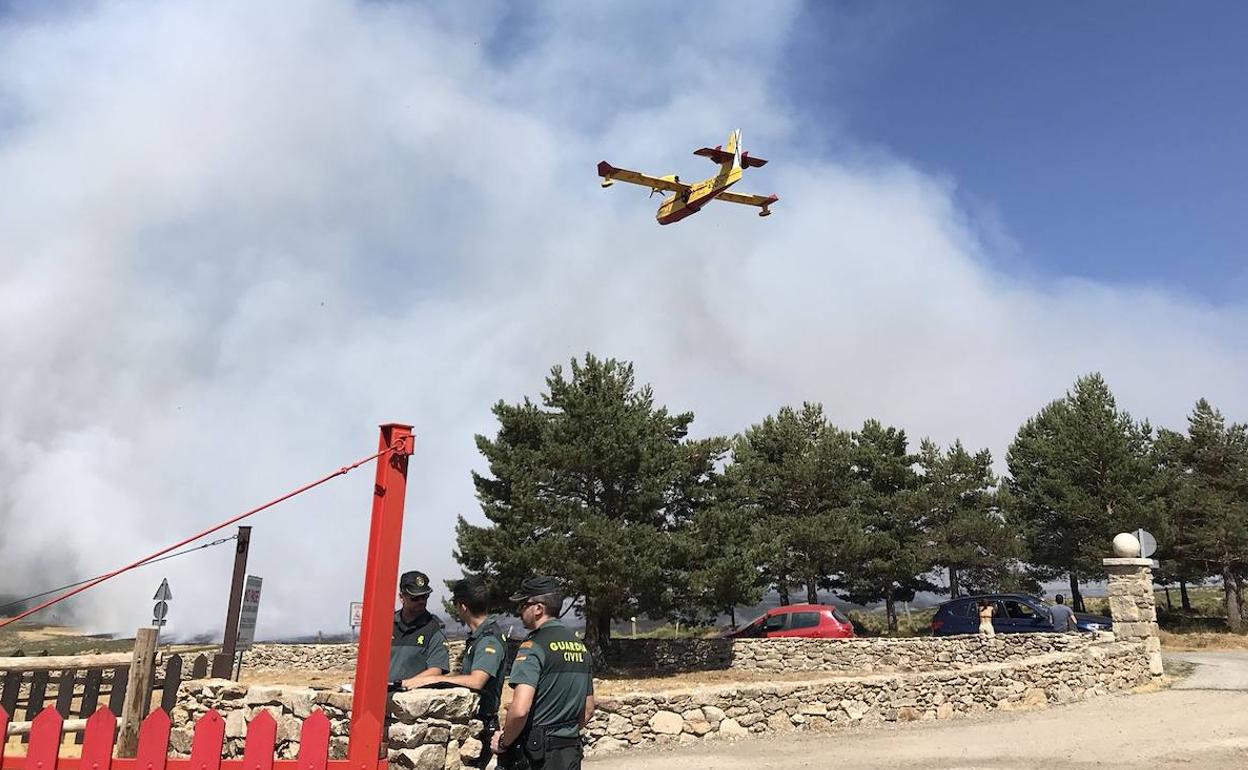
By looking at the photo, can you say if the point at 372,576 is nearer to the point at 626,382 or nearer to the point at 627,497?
the point at 627,497

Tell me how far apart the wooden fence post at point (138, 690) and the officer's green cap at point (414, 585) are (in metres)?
5.00

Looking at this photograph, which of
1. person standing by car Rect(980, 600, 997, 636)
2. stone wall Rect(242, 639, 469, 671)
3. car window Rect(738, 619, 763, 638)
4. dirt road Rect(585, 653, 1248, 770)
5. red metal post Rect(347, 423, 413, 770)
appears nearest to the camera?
red metal post Rect(347, 423, 413, 770)

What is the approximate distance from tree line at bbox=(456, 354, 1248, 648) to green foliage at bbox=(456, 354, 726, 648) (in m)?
0.05

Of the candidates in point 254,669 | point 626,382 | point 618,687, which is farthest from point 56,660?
point 254,669

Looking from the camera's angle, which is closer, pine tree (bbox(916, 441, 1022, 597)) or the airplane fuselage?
the airplane fuselage

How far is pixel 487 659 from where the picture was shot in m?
4.61

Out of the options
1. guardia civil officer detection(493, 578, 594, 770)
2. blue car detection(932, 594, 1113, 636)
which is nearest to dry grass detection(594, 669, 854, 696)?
blue car detection(932, 594, 1113, 636)

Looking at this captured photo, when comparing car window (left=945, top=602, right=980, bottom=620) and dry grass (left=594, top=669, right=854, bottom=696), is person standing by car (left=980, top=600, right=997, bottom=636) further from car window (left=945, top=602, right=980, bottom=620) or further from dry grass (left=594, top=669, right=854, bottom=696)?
dry grass (left=594, top=669, right=854, bottom=696)

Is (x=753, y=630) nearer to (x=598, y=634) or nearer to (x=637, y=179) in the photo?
(x=598, y=634)

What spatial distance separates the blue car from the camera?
63.3 ft

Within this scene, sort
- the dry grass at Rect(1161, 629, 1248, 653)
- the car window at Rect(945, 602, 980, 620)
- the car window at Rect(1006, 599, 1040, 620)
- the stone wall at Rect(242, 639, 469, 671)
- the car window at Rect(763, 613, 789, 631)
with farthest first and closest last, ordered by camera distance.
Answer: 1. the stone wall at Rect(242, 639, 469, 671)
2. the dry grass at Rect(1161, 629, 1248, 653)
3. the car window at Rect(763, 613, 789, 631)
4. the car window at Rect(945, 602, 980, 620)
5. the car window at Rect(1006, 599, 1040, 620)

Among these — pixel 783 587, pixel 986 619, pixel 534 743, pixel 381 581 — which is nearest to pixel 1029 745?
pixel 534 743

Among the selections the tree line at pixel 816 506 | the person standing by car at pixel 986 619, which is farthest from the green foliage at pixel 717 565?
the person standing by car at pixel 986 619

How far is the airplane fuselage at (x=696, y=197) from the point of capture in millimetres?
20984
